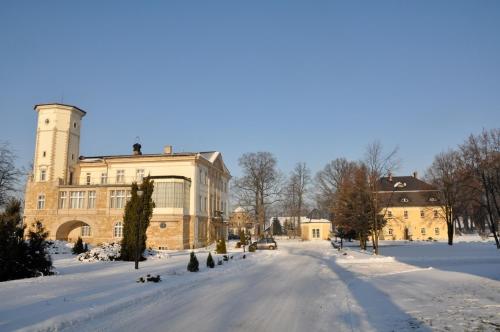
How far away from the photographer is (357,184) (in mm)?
35656

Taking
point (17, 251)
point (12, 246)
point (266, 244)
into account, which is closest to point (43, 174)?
point (266, 244)

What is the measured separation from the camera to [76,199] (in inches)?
1645

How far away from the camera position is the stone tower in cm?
4400

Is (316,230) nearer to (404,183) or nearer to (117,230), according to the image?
(404,183)

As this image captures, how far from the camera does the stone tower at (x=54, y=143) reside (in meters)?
44.0

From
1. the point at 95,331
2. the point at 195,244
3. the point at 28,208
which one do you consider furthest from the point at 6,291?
the point at 28,208

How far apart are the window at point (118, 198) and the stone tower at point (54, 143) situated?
24.5ft

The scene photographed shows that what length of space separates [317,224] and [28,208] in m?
41.8

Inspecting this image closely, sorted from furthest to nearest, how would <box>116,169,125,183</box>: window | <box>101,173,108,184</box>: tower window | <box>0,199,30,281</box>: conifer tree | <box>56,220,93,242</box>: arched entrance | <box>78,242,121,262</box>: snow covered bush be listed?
<box>101,173,108,184</box>: tower window, <box>116,169,125,183</box>: window, <box>56,220,93,242</box>: arched entrance, <box>78,242,121,262</box>: snow covered bush, <box>0,199,30,281</box>: conifer tree

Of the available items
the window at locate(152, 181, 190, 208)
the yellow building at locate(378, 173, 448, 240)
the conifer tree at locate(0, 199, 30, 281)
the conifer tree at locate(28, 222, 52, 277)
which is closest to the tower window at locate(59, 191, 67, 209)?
the window at locate(152, 181, 190, 208)

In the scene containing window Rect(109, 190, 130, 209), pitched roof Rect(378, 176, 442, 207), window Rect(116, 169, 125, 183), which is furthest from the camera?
pitched roof Rect(378, 176, 442, 207)

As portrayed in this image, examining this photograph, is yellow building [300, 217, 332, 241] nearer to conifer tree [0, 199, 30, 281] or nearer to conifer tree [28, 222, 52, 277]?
conifer tree [28, 222, 52, 277]

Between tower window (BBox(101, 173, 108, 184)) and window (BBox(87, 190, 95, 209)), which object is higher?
tower window (BBox(101, 173, 108, 184))

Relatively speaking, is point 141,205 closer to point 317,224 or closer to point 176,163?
point 176,163
